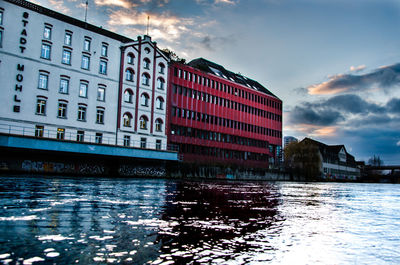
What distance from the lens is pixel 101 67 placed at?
159 ft

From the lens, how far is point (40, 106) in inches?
1629

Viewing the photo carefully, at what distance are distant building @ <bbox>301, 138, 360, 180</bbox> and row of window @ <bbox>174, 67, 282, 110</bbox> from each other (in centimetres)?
3353

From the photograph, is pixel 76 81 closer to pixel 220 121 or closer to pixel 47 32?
pixel 47 32

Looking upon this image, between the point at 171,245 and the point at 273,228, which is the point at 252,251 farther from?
the point at 273,228

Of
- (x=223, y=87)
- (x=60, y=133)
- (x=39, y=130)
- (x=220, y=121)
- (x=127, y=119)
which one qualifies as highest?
(x=223, y=87)

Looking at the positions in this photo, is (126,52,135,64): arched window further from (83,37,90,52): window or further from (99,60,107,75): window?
(83,37,90,52): window

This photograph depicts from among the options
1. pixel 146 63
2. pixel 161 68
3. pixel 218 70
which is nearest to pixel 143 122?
pixel 146 63

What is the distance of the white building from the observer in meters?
39.4

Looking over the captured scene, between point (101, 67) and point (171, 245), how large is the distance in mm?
47943

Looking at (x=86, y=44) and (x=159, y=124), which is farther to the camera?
(x=159, y=124)

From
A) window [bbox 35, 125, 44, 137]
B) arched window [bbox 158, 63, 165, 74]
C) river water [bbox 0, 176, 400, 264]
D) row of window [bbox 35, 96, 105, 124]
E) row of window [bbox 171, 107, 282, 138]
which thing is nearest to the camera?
river water [bbox 0, 176, 400, 264]

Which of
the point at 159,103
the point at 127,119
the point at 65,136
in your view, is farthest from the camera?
the point at 159,103

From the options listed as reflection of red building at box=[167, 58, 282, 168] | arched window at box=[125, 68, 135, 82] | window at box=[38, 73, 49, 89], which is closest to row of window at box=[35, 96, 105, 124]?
window at box=[38, 73, 49, 89]

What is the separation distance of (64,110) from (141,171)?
12.6 metres
